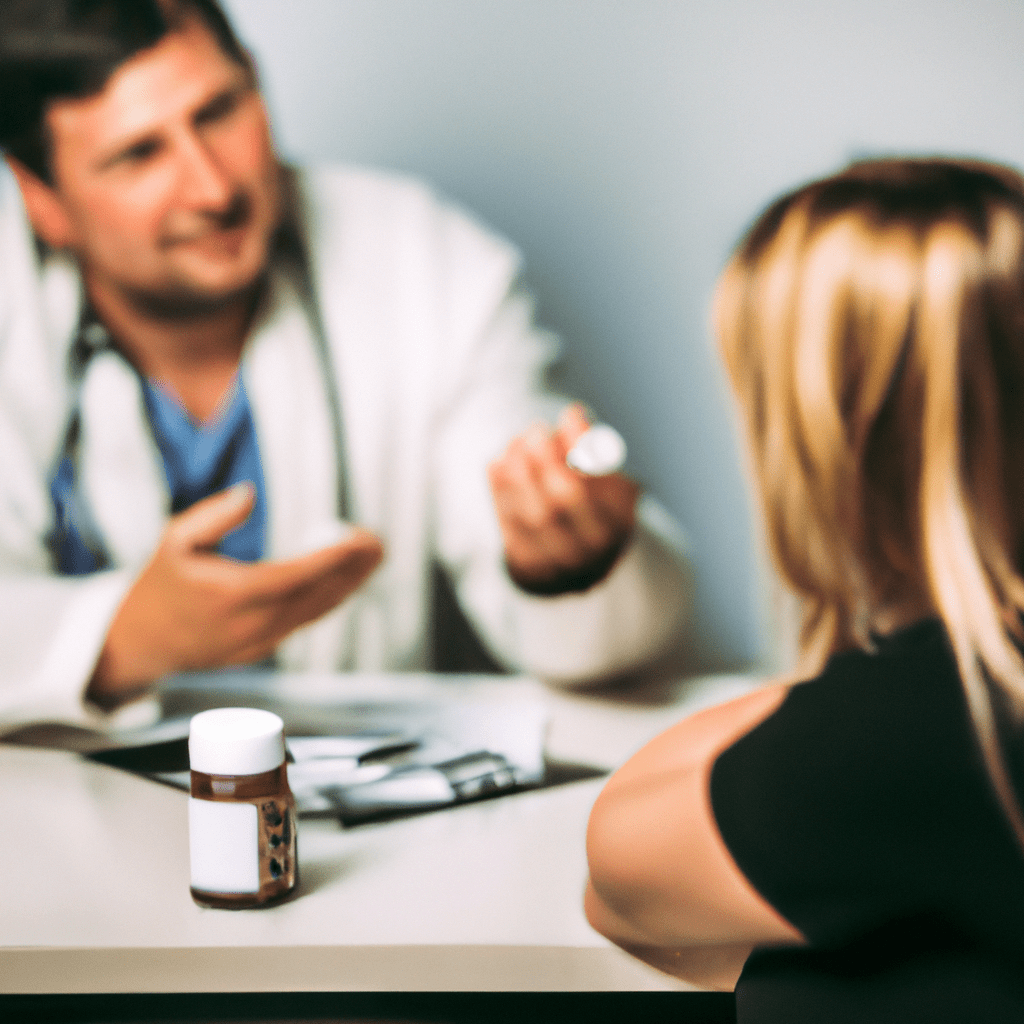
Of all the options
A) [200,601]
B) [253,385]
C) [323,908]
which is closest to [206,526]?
[200,601]

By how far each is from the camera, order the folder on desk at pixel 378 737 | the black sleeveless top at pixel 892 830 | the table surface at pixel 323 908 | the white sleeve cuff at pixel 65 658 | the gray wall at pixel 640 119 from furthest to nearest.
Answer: the gray wall at pixel 640 119
the white sleeve cuff at pixel 65 658
the folder on desk at pixel 378 737
the table surface at pixel 323 908
the black sleeveless top at pixel 892 830

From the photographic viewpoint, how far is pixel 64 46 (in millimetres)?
958

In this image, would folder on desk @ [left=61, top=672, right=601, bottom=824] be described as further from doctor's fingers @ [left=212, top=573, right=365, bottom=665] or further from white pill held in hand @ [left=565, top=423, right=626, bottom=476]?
white pill held in hand @ [left=565, top=423, right=626, bottom=476]

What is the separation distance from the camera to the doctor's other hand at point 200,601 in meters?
0.92

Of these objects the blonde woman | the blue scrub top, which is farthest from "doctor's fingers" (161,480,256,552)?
the blonde woman

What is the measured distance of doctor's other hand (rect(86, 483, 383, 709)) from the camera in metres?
0.92

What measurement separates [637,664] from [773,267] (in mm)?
503

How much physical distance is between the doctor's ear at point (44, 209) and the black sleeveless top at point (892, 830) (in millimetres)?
831

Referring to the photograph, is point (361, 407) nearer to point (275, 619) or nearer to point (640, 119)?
point (275, 619)

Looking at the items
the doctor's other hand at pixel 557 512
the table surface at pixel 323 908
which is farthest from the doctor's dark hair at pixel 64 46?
the table surface at pixel 323 908

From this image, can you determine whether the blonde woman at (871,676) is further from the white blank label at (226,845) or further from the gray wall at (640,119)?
the gray wall at (640,119)

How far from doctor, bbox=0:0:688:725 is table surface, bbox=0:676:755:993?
0.82ft

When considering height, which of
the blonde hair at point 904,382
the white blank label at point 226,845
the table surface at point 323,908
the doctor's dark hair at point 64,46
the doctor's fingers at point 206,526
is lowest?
the table surface at point 323,908

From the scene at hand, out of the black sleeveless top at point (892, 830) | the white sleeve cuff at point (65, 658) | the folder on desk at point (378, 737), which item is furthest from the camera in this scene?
the white sleeve cuff at point (65, 658)
